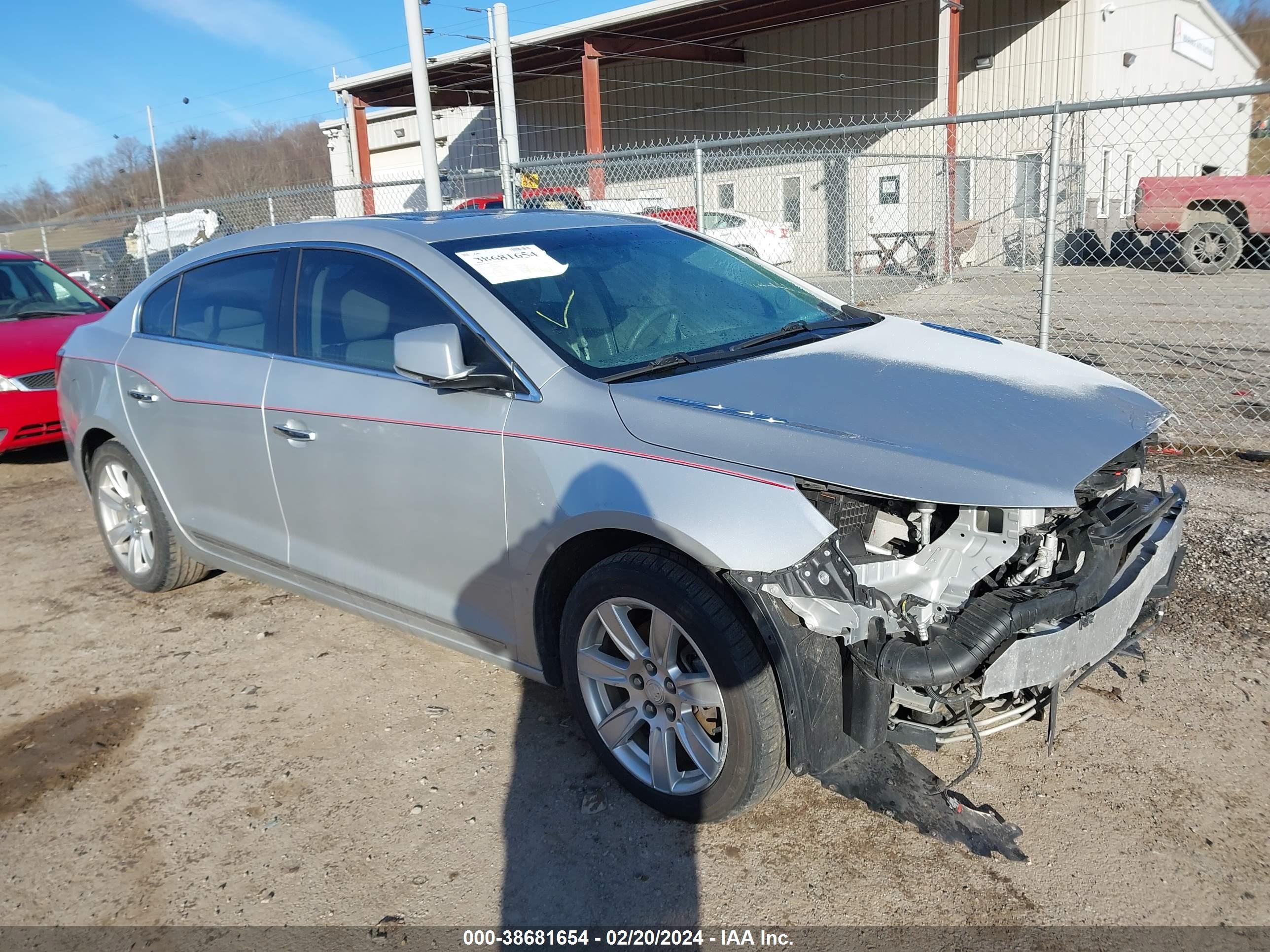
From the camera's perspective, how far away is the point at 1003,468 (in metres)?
2.38

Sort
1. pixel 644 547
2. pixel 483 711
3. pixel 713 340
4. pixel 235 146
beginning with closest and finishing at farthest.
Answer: pixel 644 547, pixel 713 340, pixel 483 711, pixel 235 146

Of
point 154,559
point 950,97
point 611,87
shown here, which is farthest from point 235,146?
point 154,559

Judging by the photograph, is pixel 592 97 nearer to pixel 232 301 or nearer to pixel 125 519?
pixel 125 519

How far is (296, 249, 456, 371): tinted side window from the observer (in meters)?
3.34

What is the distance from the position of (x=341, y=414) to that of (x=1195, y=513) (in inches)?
167

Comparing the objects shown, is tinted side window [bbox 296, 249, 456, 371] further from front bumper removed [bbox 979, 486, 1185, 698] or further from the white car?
the white car

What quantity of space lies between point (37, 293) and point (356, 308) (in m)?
6.06

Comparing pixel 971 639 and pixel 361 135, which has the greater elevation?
pixel 361 135

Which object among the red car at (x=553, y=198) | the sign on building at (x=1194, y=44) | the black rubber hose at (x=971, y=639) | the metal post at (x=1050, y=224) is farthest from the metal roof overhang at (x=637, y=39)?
the black rubber hose at (x=971, y=639)

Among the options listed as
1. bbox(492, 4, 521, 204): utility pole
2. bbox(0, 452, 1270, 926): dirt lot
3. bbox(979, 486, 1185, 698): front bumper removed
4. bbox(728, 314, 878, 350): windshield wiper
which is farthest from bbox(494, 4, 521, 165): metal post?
bbox(979, 486, 1185, 698): front bumper removed

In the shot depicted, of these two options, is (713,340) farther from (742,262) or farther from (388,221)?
(388,221)

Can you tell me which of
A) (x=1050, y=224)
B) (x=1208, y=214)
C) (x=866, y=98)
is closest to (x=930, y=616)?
(x=1050, y=224)

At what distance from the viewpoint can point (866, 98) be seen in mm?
22203

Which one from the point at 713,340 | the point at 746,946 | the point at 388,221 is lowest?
the point at 746,946
